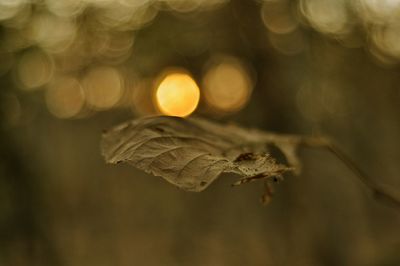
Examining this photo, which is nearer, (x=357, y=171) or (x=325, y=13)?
(x=357, y=171)

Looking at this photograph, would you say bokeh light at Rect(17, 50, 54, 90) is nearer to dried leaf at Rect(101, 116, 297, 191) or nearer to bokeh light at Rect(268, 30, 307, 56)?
bokeh light at Rect(268, 30, 307, 56)

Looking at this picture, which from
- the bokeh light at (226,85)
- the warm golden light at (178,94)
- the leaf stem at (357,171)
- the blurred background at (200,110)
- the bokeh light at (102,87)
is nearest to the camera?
the leaf stem at (357,171)

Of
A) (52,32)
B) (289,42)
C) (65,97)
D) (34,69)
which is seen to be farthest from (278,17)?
(65,97)

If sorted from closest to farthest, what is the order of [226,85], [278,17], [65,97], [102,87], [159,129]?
[159,129], [278,17], [226,85], [102,87], [65,97]

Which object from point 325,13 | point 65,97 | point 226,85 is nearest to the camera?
point 325,13

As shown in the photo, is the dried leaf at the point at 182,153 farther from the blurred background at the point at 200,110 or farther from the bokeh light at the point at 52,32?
the bokeh light at the point at 52,32

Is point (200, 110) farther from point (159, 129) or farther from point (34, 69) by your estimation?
point (159, 129)

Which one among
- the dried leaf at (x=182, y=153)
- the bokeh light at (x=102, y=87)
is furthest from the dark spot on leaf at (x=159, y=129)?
the bokeh light at (x=102, y=87)
